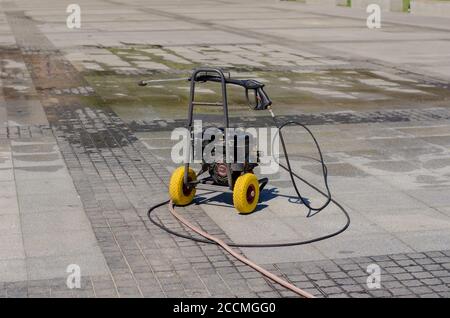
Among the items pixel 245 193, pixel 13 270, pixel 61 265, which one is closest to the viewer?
pixel 13 270

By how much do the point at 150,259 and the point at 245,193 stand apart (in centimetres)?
200

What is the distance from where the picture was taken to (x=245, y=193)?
10219 millimetres

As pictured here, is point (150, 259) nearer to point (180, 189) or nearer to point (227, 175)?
point (180, 189)

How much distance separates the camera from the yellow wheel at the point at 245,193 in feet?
33.4

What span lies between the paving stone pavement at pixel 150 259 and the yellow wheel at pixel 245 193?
0.46 meters

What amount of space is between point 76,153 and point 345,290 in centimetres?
730

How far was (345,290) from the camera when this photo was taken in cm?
788

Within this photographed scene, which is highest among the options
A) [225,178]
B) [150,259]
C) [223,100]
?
[223,100]

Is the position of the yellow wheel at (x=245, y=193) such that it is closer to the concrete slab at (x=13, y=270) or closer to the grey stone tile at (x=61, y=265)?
the grey stone tile at (x=61, y=265)

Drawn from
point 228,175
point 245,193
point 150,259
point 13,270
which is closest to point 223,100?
point 228,175

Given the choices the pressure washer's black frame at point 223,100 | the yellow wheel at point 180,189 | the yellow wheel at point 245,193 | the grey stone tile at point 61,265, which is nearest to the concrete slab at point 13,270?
the grey stone tile at point 61,265

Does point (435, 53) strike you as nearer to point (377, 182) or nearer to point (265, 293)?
point (377, 182)
